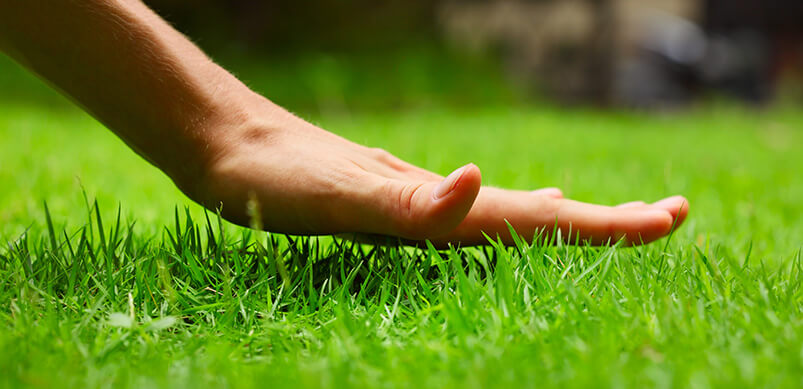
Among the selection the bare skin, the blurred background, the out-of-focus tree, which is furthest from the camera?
the out-of-focus tree

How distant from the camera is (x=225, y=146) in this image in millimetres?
1271

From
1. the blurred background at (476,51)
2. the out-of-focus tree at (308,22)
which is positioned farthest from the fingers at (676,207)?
the out-of-focus tree at (308,22)

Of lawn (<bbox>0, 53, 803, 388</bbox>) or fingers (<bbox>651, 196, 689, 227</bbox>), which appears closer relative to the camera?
lawn (<bbox>0, 53, 803, 388</bbox>)

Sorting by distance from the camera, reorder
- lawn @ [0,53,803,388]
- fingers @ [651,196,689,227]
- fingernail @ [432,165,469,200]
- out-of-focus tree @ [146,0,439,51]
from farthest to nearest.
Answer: out-of-focus tree @ [146,0,439,51] < fingers @ [651,196,689,227] < fingernail @ [432,165,469,200] < lawn @ [0,53,803,388]

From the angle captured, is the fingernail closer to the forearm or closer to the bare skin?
the bare skin

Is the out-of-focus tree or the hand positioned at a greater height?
the out-of-focus tree

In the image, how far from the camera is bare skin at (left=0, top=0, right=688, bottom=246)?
3.93ft

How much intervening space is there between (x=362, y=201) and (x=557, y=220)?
0.41 meters

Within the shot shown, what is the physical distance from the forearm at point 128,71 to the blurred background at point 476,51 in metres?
6.85

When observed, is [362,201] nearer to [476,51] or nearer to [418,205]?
[418,205]

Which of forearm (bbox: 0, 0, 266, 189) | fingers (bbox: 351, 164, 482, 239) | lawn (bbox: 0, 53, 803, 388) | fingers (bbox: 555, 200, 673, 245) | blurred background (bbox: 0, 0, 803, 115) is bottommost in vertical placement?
lawn (bbox: 0, 53, 803, 388)

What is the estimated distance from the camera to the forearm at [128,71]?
121 cm

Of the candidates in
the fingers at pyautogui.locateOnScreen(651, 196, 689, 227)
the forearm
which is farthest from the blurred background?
the fingers at pyautogui.locateOnScreen(651, 196, 689, 227)

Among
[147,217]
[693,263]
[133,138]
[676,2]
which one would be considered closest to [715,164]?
[693,263]
